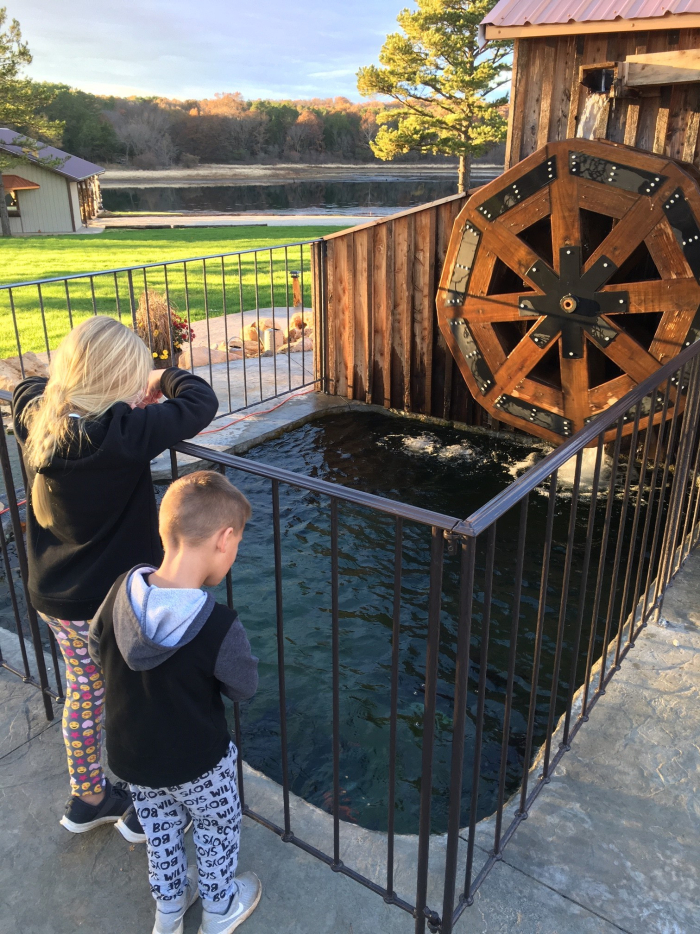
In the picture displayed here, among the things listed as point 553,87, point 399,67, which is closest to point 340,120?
point 399,67

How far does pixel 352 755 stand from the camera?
3299mm

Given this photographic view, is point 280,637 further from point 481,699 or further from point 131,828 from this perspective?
point 131,828

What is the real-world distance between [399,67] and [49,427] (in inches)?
1583

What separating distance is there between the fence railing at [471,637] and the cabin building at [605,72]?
2.29 metres

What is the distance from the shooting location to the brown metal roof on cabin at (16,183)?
4166 centimetres

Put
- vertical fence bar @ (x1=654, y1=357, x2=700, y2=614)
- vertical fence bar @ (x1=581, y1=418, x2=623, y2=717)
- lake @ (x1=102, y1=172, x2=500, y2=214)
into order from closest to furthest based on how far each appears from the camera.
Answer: vertical fence bar @ (x1=581, y1=418, x2=623, y2=717), vertical fence bar @ (x1=654, y1=357, x2=700, y2=614), lake @ (x1=102, y1=172, x2=500, y2=214)

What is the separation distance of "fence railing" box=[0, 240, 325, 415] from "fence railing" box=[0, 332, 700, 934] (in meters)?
2.30

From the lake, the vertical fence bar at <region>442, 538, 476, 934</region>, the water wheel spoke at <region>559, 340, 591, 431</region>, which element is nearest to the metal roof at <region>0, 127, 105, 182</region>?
the lake

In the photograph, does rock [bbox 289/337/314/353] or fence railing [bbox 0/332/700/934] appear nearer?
fence railing [bbox 0/332/700/934]

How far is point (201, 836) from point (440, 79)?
4204 centimetres

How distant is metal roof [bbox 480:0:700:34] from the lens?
535 centimetres

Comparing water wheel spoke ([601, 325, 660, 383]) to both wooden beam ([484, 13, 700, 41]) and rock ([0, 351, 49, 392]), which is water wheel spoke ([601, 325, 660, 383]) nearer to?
wooden beam ([484, 13, 700, 41])

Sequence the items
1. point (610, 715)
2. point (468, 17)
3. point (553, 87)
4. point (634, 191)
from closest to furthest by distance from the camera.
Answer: point (610, 715) → point (634, 191) → point (553, 87) → point (468, 17)

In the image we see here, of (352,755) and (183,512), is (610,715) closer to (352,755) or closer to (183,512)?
(352,755)
